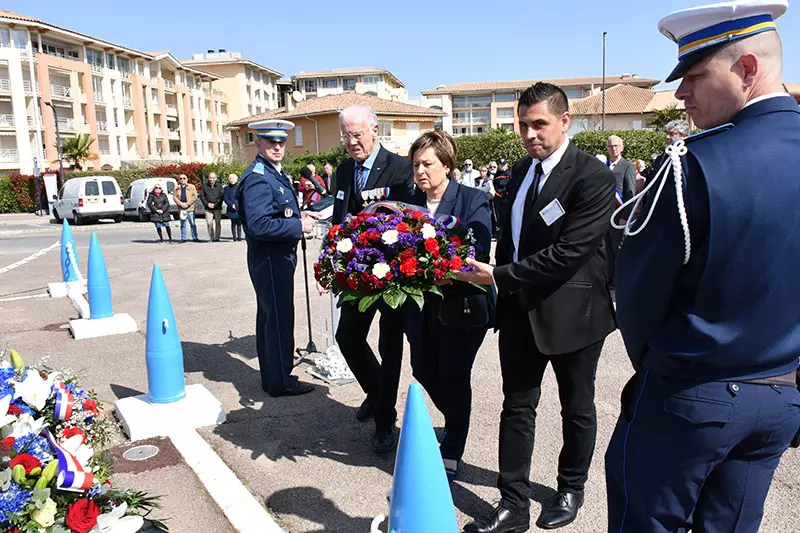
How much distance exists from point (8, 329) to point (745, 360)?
27.9ft

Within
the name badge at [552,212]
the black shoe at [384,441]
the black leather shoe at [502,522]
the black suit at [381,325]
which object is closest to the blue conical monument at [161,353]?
the black suit at [381,325]

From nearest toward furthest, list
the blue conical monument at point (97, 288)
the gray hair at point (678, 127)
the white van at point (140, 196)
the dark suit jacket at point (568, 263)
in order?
the dark suit jacket at point (568, 263) → the blue conical monument at point (97, 288) → the gray hair at point (678, 127) → the white van at point (140, 196)

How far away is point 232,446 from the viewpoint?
438 centimetres

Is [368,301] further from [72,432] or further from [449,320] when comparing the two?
[72,432]

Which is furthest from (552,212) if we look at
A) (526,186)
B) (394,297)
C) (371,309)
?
(371,309)

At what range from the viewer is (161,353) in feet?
15.7

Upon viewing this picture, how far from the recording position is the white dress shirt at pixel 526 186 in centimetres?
314

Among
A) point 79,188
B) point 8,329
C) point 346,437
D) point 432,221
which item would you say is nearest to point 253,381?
point 346,437

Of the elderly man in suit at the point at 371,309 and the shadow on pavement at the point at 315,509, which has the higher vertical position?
the elderly man in suit at the point at 371,309

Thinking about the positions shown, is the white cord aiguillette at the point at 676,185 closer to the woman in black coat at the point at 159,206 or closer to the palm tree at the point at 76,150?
the woman in black coat at the point at 159,206

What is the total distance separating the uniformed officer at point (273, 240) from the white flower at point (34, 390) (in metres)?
2.42

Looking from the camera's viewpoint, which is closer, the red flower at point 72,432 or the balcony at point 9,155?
the red flower at point 72,432

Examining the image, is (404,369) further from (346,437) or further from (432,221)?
(432,221)

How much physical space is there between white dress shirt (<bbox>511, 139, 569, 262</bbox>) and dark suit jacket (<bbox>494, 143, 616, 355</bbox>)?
0.09ft
